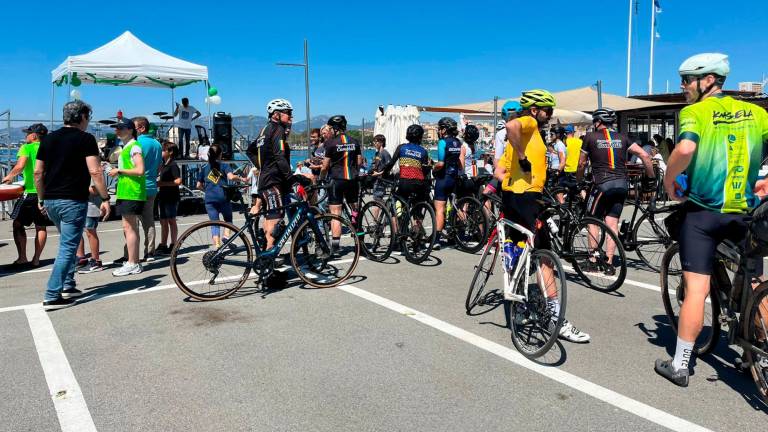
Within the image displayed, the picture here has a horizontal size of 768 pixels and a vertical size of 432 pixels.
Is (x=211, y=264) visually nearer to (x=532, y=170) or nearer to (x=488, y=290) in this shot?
(x=488, y=290)

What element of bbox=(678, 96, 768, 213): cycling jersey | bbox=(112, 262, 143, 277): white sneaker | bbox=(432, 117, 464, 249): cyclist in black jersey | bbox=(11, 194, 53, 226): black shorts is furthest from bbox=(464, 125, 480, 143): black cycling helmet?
bbox=(11, 194, 53, 226): black shorts

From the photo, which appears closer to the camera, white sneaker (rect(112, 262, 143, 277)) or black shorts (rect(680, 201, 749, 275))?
black shorts (rect(680, 201, 749, 275))

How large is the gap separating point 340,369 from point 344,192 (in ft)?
12.2

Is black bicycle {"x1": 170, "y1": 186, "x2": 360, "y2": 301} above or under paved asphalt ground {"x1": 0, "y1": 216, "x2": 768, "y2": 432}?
above

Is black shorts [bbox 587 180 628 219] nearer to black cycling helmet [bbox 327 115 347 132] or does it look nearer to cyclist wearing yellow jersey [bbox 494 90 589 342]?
cyclist wearing yellow jersey [bbox 494 90 589 342]

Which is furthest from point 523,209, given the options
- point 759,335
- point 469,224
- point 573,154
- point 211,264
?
point 573,154

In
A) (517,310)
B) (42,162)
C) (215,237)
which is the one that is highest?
(42,162)

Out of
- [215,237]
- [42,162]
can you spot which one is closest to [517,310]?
[215,237]

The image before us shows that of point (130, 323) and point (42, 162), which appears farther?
point (42, 162)

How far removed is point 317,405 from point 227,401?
1.84ft

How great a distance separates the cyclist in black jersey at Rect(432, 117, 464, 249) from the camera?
7.66 metres

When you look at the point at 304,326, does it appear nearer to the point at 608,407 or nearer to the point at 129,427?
the point at 129,427

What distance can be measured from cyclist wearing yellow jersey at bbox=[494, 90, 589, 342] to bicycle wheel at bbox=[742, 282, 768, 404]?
117cm

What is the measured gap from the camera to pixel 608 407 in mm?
3211
